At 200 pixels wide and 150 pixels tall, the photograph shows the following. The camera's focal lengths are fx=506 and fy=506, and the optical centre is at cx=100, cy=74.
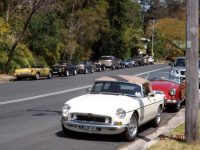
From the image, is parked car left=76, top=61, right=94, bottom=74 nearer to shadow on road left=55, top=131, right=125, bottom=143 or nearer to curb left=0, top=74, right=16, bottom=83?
curb left=0, top=74, right=16, bottom=83

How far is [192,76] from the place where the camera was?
11.3 meters

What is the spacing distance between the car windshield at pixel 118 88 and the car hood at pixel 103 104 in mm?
467

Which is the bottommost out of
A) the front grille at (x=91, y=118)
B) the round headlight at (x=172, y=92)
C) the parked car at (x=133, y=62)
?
the parked car at (x=133, y=62)

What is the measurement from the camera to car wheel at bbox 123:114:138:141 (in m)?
12.0

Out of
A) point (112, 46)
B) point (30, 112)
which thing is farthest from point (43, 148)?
point (112, 46)

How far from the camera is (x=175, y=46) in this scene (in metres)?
123

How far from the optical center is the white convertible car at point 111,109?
11.6 metres

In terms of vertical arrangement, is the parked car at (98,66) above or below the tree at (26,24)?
below

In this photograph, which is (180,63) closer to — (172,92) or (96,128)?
(172,92)

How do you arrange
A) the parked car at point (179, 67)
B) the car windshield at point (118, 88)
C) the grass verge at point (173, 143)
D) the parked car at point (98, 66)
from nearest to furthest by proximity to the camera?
the grass verge at point (173, 143) < the car windshield at point (118, 88) < the parked car at point (179, 67) < the parked car at point (98, 66)

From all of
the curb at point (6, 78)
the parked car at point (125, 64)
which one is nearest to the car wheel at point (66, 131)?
the curb at point (6, 78)

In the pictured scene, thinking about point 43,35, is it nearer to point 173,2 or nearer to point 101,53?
point 101,53

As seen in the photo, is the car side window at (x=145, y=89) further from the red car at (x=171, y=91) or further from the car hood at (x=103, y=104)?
the red car at (x=171, y=91)

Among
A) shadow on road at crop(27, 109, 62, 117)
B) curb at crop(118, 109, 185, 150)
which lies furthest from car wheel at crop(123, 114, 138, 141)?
shadow on road at crop(27, 109, 62, 117)
